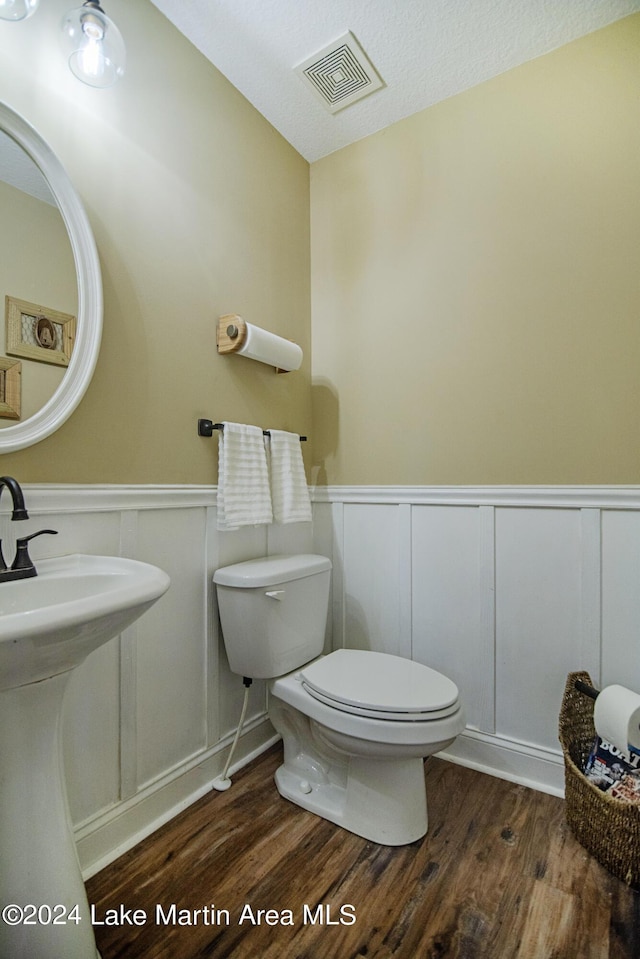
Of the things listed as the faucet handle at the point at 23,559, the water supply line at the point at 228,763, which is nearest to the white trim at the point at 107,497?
the faucet handle at the point at 23,559

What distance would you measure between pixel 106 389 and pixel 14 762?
0.87 m

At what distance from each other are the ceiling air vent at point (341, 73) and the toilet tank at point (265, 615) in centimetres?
177

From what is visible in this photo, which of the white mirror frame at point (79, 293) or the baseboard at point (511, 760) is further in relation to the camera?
the baseboard at point (511, 760)

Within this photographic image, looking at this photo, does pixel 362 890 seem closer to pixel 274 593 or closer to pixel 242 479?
pixel 274 593

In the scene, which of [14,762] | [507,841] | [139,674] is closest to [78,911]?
[14,762]


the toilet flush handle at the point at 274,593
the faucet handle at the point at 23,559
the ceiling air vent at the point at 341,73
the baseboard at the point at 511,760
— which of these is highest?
the ceiling air vent at the point at 341,73

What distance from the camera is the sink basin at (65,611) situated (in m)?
0.66

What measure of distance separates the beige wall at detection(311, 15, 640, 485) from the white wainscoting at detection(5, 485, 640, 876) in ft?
0.54

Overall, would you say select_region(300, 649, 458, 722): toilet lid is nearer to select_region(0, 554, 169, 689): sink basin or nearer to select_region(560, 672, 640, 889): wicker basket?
select_region(560, 672, 640, 889): wicker basket

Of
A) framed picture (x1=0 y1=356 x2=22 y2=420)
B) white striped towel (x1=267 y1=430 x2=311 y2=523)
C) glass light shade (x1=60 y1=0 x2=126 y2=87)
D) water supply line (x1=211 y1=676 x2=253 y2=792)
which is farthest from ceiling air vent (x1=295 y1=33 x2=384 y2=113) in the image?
water supply line (x1=211 y1=676 x2=253 y2=792)

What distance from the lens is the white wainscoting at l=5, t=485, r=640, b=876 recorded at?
1.22 meters

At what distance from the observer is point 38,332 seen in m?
1.12

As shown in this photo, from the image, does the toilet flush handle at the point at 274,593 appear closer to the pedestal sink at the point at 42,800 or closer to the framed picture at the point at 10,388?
the pedestal sink at the point at 42,800

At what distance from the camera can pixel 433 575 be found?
5.78 feet
